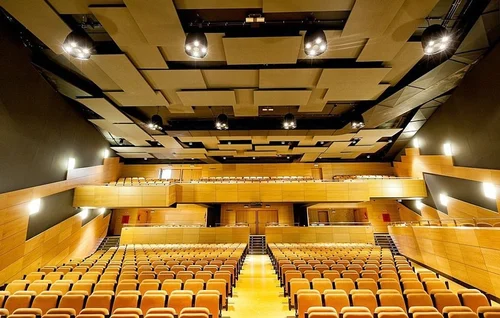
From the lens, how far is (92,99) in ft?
24.1

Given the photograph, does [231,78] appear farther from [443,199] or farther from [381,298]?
[443,199]

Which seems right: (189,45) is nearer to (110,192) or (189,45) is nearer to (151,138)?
(151,138)

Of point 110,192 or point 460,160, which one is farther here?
point 110,192

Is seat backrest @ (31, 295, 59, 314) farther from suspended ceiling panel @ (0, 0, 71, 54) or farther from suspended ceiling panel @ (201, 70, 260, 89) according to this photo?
suspended ceiling panel @ (201, 70, 260, 89)

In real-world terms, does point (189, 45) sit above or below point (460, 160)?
above

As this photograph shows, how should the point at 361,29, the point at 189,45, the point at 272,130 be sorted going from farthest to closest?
the point at 272,130
the point at 361,29
the point at 189,45

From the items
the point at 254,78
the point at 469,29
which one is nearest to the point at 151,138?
the point at 254,78

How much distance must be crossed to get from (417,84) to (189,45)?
5.93 m

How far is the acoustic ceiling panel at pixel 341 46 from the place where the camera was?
188 inches

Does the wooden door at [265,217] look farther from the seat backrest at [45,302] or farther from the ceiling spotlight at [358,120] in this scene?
the seat backrest at [45,302]

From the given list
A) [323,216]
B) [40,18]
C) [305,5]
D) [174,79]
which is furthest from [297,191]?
[40,18]

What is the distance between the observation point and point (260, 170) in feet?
50.5

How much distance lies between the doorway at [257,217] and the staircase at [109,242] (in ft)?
22.3

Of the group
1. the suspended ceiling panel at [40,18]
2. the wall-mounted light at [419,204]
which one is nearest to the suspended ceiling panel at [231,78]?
the suspended ceiling panel at [40,18]
